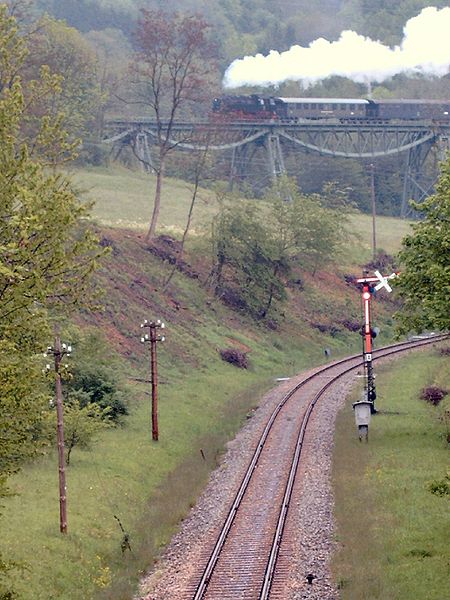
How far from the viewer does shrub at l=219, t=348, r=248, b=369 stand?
5947 centimetres

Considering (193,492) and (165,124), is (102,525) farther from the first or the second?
(165,124)

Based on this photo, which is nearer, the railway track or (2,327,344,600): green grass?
the railway track

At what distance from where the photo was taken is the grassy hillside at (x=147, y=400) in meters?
26.0

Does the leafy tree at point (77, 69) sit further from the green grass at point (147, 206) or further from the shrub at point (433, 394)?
the shrub at point (433, 394)

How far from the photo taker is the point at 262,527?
27500mm

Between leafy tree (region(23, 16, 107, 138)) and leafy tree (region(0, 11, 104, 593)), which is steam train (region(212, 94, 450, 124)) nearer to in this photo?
leafy tree (region(23, 16, 107, 138))

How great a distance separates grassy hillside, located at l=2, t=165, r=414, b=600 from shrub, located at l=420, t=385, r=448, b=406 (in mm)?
7456

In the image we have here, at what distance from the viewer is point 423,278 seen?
3522cm

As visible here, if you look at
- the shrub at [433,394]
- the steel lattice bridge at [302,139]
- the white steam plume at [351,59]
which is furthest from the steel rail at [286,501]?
the white steam plume at [351,59]

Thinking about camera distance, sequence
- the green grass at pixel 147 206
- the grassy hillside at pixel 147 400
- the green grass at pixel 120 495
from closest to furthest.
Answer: the green grass at pixel 120 495 < the grassy hillside at pixel 147 400 < the green grass at pixel 147 206

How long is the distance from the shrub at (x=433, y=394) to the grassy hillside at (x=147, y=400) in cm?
746

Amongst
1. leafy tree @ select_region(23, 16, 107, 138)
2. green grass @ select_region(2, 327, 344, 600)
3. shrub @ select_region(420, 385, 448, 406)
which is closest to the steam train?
leafy tree @ select_region(23, 16, 107, 138)

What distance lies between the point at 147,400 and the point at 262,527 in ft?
64.2

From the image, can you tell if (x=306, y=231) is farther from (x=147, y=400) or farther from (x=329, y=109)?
(x=329, y=109)
